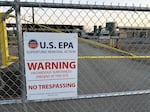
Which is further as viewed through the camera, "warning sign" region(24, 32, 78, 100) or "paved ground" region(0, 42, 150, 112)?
"paved ground" region(0, 42, 150, 112)

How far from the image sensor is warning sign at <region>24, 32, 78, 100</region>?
6.54ft

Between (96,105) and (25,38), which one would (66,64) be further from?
(96,105)

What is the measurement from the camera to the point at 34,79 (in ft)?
6.82

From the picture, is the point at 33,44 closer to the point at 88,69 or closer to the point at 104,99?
the point at 104,99

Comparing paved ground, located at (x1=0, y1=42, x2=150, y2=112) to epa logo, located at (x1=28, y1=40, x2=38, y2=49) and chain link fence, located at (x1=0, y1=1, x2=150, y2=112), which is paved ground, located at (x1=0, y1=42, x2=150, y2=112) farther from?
epa logo, located at (x1=28, y1=40, x2=38, y2=49)

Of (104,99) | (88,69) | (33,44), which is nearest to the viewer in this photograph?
(33,44)

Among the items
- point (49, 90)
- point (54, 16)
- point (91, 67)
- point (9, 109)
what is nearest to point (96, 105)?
point (9, 109)

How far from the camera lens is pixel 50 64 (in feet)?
6.83

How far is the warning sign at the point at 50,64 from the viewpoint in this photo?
6.54 ft

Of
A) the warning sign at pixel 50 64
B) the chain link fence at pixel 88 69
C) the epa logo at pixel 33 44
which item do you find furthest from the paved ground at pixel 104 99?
the epa logo at pixel 33 44

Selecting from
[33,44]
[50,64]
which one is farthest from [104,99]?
[33,44]

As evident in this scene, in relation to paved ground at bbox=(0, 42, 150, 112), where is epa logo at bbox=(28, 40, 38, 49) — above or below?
above

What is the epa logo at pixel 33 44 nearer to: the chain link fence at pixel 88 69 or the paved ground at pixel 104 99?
the chain link fence at pixel 88 69

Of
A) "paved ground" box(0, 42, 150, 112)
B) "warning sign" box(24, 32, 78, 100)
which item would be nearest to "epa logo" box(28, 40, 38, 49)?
"warning sign" box(24, 32, 78, 100)
